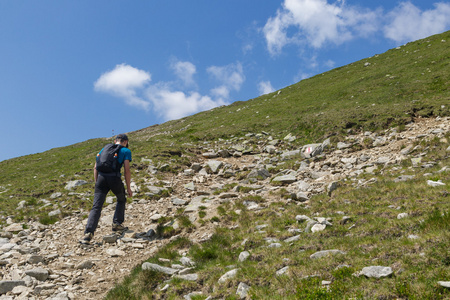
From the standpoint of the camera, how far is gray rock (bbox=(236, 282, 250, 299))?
5337mm

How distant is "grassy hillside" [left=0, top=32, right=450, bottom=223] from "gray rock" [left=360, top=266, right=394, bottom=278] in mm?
13578

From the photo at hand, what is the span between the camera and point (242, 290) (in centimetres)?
547

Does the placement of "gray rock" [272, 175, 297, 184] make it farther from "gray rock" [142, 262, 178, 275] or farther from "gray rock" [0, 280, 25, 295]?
"gray rock" [0, 280, 25, 295]

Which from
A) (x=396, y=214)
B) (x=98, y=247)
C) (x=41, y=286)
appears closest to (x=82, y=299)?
(x=41, y=286)

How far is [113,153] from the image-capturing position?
34.3ft

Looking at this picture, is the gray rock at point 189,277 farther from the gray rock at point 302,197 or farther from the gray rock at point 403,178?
the gray rock at point 403,178

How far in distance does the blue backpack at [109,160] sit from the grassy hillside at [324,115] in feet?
16.3

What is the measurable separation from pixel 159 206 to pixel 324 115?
20.9m

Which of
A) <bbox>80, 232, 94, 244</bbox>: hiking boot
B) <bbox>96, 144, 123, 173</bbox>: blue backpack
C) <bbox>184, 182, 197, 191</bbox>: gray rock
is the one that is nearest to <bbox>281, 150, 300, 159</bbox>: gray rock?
<bbox>184, 182, 197, 191</bbox>: gray rock

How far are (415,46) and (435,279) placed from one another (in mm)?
57572

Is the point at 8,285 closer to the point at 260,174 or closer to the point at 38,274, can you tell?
the point at 38,274

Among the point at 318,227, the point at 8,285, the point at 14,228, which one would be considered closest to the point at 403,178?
the point at 318,227

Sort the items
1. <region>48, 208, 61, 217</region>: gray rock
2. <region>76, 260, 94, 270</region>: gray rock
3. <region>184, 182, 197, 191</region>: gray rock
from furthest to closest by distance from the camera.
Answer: <region>184, 182, 197, 191</region>: gray rock, <region>48, 208, 61, 217</region>: gray rock, <region>76, 260, 94, 270</region>: gray rock

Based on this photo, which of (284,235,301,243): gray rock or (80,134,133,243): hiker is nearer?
(284,235,301,243): gray rock
